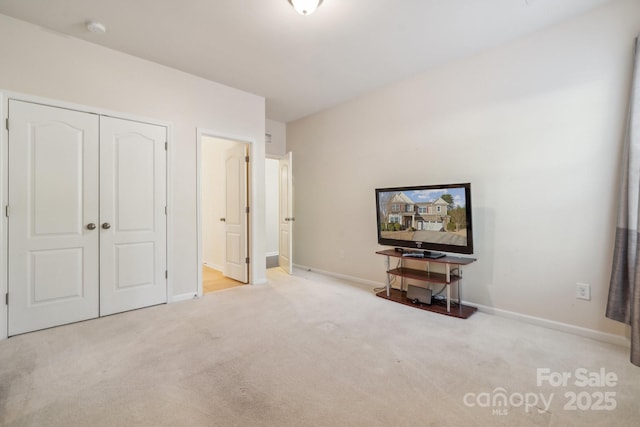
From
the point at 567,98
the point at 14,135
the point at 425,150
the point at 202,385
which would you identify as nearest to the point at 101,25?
the point at 14,135

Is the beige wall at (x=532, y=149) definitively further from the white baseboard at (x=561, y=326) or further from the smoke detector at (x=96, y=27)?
the smoke detector at (x=96, y=27)

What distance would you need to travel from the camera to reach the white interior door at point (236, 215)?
4.19 metres

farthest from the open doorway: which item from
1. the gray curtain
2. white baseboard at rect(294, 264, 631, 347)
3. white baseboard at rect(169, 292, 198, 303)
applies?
the gray curtain

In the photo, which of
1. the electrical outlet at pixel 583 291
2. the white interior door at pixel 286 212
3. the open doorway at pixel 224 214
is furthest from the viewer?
the white interior door at pixel 286 212

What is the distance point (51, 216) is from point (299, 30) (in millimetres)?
2817

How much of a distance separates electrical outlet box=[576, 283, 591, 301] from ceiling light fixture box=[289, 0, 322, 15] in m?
3.17

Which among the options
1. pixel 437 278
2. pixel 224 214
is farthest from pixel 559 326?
pixel 224 214

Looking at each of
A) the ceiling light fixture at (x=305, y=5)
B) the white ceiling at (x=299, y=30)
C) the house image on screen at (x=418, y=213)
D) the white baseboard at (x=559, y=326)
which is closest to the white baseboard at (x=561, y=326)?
the white baseboard at (x=559, y=326)

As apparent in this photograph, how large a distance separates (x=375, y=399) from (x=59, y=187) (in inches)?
125

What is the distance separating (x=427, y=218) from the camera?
323cm

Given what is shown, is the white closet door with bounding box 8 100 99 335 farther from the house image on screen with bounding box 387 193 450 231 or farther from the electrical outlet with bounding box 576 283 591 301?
the electrical outlet with bounding box 576 283 591 301

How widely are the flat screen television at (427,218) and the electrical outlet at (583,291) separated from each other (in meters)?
0.87

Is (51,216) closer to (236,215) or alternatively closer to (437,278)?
(236,215)

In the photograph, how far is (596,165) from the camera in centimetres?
243
